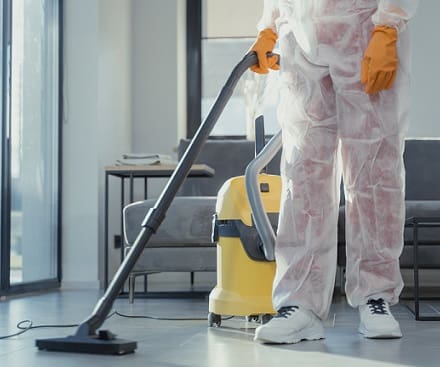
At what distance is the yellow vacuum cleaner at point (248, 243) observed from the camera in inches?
90.1

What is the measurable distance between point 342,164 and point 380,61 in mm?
314

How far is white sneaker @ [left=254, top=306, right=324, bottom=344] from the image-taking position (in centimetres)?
202

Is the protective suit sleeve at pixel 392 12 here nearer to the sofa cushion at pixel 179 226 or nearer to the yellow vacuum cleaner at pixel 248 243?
the yellow vacuum cleaner at pixel 248 243

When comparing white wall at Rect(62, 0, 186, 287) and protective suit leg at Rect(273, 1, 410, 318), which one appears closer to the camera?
protective suit leg at Rect(273, 1, 410, 318)

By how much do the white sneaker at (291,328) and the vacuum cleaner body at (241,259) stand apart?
0.22 meters

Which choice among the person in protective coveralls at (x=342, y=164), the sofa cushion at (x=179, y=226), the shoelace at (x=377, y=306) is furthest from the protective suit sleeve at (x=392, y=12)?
the sofa cushion at (x=179, y=226)

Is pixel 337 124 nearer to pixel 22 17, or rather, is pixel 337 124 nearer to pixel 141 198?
pixel 22 17

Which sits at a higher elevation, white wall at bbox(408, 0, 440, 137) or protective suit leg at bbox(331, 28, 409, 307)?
white wall at bbox(408, 0, 440, 137)

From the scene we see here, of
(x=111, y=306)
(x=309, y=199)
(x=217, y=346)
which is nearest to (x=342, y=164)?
(x=309, y=199)

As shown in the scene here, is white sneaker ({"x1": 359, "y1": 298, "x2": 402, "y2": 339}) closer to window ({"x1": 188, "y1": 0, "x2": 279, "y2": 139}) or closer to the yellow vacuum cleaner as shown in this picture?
the yellow vacuum cleaner

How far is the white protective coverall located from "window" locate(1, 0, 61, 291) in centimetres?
207

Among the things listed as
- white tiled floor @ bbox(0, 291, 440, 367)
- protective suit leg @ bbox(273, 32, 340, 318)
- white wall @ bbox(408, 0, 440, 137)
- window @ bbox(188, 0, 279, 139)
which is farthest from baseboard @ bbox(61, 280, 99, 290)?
protective suit leg @ bbox(273, 32, 340, 318)

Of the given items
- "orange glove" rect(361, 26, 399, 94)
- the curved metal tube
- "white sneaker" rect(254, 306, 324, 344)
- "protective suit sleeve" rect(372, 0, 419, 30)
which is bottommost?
"white sneaker" rect(254, 306, 324, 344)

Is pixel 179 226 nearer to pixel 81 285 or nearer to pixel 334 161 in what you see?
pixel 81 285
